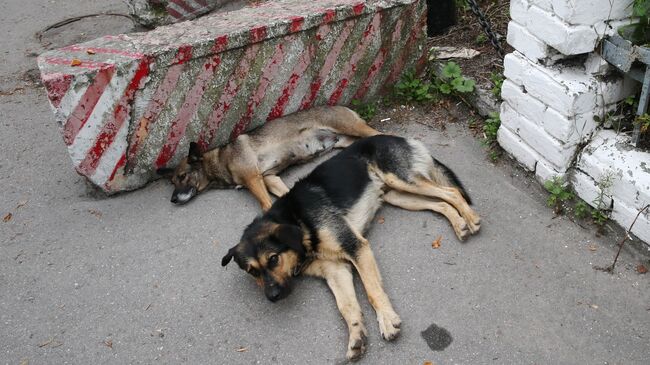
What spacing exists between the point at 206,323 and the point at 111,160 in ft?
5.92

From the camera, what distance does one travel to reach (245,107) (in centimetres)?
487

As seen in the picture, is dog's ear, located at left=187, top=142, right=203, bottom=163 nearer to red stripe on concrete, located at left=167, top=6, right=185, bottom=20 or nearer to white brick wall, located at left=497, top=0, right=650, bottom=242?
white brick wall, located at left=497, top=0, right=650, bottom=242

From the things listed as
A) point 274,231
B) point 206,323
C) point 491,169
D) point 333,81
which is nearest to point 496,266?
point 491,169

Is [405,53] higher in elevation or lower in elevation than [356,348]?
higher

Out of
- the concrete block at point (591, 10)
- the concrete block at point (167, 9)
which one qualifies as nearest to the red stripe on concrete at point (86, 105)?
the concrete block at point (591, 10)

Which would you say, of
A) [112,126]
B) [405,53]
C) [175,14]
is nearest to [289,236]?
[112,126]

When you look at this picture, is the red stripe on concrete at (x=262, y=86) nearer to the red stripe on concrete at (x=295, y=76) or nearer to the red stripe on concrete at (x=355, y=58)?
the red stripe on concrete at (x=295, y=76)

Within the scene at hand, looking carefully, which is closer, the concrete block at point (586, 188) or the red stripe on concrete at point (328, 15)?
the concrete block at point (586, 188)

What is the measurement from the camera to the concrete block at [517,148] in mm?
4149

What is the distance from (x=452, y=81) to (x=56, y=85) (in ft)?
11.0

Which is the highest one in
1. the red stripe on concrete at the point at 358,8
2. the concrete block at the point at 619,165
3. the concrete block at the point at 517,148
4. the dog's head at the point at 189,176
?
the red stripe on concrete at the point at 358,8

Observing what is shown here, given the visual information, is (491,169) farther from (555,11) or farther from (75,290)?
(75,290)

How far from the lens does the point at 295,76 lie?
4910 mm

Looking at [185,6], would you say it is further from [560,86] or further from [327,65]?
Answer: [560,86]
